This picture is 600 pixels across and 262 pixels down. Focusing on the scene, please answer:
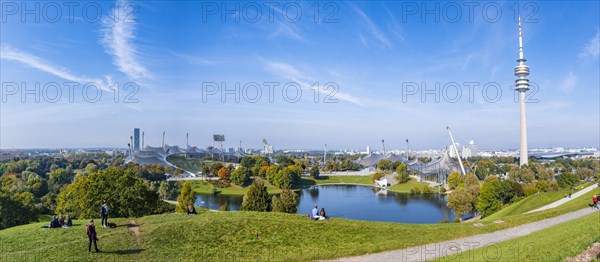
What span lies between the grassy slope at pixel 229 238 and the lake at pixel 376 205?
958 inches

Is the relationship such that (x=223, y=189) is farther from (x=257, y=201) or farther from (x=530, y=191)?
(x=530, y=191)

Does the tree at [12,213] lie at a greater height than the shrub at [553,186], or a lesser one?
greater

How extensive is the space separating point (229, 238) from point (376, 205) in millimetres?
40210

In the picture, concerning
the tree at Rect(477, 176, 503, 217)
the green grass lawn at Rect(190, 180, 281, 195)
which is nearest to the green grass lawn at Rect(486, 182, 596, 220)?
the tree at Rect(477, 176, 503, 217)

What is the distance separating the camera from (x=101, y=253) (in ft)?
34.8

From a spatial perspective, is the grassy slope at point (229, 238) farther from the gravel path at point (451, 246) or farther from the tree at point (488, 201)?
the tree at point (488, 201)

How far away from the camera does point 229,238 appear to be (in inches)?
473

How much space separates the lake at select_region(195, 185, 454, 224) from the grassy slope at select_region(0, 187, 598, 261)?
24.3 metres

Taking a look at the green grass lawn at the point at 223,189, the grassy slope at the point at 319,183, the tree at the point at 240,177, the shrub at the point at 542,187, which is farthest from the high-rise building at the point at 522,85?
the tree at the point at 240,177

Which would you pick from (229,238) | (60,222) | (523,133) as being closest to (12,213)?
(60,222)

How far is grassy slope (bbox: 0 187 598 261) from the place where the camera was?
35.4 ft

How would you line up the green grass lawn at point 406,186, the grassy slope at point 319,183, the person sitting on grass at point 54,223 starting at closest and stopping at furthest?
the person sitting on grass at point 54,223 → the grassy slope at point 319,183 → the green grass lawn at point 406,186

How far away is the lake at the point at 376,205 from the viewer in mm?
39787

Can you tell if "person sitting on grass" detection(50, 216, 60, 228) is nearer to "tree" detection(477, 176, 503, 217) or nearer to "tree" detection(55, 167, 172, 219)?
"tree" detection(55, 167, 172, 219)
